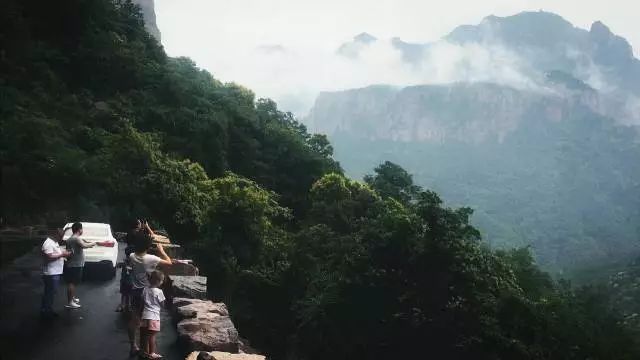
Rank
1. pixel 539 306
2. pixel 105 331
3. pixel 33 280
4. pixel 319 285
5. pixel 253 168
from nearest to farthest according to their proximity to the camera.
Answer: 1. pixel 105 331
2. pixel 33 280
3. pixel 539 306
4. pixel 319 285
5. pixel 253 168

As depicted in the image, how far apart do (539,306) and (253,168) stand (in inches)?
1336

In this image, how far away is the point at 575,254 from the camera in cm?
12156

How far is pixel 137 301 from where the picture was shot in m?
8.46

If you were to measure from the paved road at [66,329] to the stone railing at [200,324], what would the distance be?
0.35 metres

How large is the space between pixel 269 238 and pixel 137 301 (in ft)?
80.6

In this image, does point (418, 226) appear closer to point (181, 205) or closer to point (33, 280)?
point (181, 205)

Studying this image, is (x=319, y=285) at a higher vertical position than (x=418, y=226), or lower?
lower

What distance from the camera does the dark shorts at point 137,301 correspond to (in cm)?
836

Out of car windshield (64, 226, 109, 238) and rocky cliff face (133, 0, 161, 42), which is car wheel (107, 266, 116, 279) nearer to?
car windshield (64, 226, 109, 238)

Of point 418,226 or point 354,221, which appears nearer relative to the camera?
point 418,226

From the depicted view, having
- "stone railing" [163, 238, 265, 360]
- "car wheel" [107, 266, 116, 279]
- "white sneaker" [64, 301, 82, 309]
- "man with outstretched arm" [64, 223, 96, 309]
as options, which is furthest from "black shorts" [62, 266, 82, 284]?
"car wheel" [107, 266, 116, 279]

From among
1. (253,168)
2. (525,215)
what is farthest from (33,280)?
(525,215)

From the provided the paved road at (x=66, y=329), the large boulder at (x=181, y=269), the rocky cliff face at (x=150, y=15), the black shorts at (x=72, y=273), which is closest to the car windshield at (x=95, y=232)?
the paved road at (x=66, y=329)

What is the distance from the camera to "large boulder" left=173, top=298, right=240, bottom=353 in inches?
355
